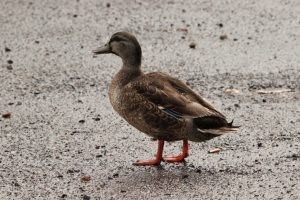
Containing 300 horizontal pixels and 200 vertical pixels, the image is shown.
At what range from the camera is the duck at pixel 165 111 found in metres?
6.03

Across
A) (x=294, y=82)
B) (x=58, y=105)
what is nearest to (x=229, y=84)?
(x=294, y=82)

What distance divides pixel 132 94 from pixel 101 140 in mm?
696

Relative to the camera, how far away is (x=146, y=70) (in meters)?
8.51

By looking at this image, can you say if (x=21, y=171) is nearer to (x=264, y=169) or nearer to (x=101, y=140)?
(x=101, y=140)

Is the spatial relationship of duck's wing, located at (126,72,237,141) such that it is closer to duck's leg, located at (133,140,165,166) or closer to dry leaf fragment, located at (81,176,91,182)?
duck's leg, located at (133,140,165,166)

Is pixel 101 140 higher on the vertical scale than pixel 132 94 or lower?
lower

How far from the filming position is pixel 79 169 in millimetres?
6141

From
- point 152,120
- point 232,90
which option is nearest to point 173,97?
point 152,120

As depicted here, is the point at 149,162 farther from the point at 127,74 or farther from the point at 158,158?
the point at 127,74

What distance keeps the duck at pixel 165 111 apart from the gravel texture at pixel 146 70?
0.78 ft

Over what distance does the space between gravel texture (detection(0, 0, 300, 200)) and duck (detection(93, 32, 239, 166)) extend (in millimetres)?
238

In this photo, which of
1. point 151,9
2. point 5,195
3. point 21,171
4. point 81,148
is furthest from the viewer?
point 151,9

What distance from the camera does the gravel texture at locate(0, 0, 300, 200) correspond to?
5.92 m

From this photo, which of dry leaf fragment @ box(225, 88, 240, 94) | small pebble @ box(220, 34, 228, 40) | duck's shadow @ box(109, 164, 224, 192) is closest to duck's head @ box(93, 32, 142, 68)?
duck's shadow @ box(109, 164, 224, 192)
